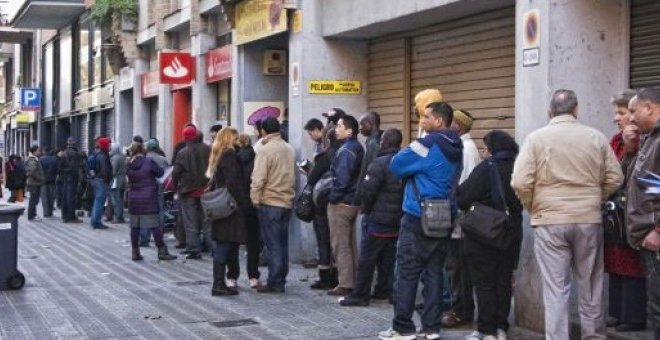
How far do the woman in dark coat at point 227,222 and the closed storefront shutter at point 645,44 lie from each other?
14.1 ft

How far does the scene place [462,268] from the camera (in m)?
8.31

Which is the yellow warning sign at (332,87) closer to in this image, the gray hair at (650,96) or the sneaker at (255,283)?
the sneaker at (255,283)

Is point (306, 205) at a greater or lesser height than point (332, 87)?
lesser

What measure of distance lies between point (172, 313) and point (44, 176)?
13818 millimetres

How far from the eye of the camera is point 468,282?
327 inches

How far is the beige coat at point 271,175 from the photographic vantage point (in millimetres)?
10203

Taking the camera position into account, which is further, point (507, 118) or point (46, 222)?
point (46, 222)

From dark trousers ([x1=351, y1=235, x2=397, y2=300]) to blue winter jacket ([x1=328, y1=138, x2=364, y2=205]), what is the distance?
725 mm

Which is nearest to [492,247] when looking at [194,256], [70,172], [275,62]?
[194,256]

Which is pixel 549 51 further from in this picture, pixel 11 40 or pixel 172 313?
pixel 11 40

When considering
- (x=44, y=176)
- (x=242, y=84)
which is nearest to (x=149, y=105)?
(x=44, y=176)

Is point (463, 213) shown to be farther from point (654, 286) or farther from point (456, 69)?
point (456, 69)

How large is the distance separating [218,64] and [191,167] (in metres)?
4.51

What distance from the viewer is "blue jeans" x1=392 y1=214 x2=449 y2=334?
7516 millimetres
